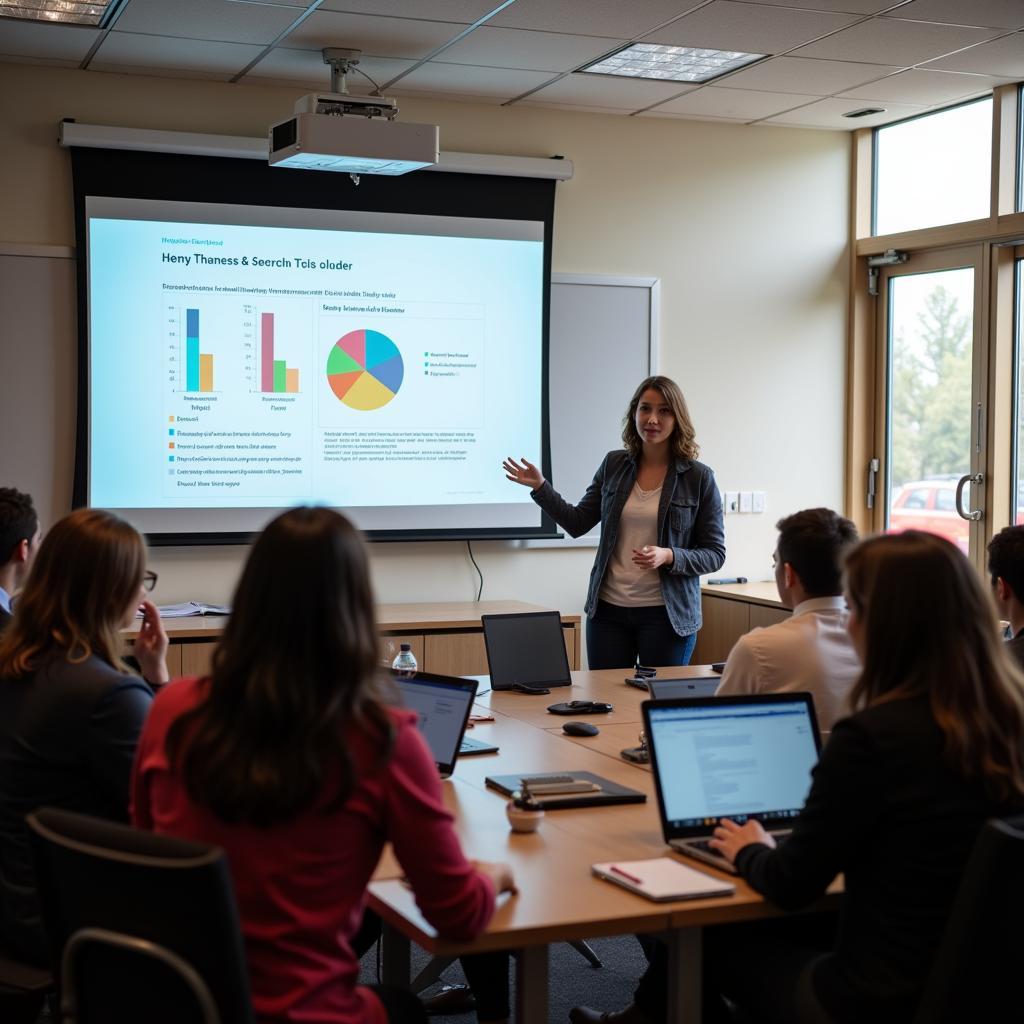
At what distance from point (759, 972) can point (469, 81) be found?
427 cm

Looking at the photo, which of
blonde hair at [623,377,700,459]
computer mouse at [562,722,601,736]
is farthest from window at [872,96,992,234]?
computer mouse at [562,722,601,736]

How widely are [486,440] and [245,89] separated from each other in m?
1.83

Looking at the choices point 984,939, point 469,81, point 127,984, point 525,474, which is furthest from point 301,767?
point 469,81

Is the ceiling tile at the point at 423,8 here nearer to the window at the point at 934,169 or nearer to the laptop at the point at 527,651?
the laptop at the point at 527,651

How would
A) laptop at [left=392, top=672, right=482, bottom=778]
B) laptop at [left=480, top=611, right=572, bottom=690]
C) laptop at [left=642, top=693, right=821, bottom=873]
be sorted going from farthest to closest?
laptop at [left=480, top=611, right=572, bottom=690] → laptop at [left=392, top=672, right=482, bottom=778] → laptop at [left=642, top=693, right=821, bottom=873]

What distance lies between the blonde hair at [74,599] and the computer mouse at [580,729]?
1.33 m

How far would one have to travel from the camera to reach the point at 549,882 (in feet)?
7.13

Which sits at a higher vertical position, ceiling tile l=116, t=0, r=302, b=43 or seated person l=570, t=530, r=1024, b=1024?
ceiling tile l=116, t=0, r=302, b=43

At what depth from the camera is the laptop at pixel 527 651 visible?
12.8ft

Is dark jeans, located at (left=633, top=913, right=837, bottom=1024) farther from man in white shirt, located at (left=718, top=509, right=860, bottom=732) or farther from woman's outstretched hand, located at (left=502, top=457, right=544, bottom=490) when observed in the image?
woman's outstretched hand, located at (left=502, top=457, right=544, bottom=490)

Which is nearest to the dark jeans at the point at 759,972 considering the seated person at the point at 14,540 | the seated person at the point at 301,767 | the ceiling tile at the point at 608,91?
the seated person at the point at 301,767

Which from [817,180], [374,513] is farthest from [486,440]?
[817,180]

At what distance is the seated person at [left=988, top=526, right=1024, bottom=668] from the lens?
9.79 ft

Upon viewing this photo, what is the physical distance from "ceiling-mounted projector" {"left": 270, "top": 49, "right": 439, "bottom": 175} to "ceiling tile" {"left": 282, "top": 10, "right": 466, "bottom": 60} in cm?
25
